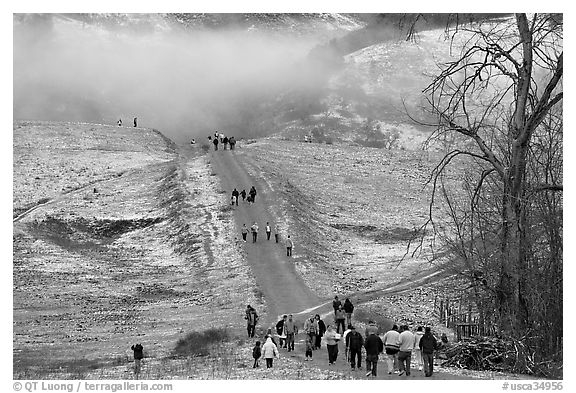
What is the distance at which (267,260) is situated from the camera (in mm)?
44969

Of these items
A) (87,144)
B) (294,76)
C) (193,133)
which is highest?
(294,76)

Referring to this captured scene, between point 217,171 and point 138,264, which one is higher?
point 217,171

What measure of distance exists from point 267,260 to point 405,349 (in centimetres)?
2431

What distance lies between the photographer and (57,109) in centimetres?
14962

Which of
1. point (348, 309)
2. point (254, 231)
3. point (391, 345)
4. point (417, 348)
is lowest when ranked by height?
point (417, 348)

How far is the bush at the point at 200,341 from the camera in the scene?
93.4 ft

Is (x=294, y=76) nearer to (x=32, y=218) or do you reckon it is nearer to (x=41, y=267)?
(x=32, y=218)

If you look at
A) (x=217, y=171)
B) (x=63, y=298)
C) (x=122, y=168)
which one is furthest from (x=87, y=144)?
(x=63, y=298)

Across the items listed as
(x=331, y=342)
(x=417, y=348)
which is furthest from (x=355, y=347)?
(x=417, y=348)

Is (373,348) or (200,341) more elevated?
(373,348)

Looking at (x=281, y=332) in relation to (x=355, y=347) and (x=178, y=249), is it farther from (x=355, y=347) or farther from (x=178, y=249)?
(x=178, y=249)

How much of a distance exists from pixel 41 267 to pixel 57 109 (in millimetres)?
105759

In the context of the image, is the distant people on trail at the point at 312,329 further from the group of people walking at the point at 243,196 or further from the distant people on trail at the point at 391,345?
the group of people walking at the point at 243,196

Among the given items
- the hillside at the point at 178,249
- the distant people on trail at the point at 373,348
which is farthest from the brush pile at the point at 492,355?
the hillside at the point at 178,249
